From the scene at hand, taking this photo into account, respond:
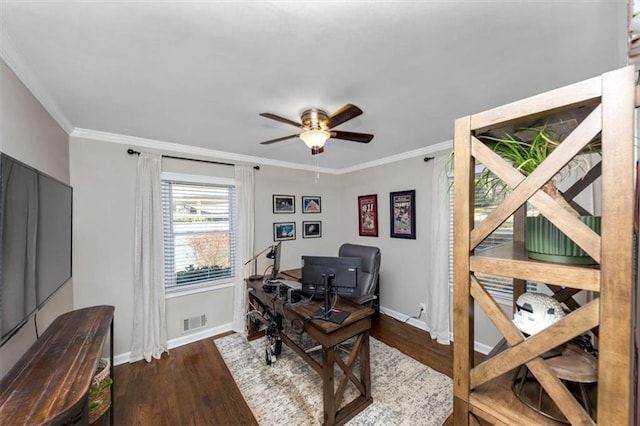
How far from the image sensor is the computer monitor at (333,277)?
77.7 inches

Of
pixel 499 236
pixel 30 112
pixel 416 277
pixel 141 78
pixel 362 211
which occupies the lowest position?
pixel 416 277

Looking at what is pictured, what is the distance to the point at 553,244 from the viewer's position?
0.67 metres

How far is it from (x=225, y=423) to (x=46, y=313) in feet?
5.19

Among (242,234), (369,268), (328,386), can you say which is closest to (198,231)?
(242,234)

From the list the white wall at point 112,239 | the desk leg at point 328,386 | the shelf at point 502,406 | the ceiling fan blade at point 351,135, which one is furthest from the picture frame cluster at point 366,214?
the shelf at point 502,406

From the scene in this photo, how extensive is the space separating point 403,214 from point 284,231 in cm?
182

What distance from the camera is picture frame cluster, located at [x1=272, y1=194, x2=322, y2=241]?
381 cm

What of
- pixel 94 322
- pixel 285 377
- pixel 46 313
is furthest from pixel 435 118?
pixel 46 313

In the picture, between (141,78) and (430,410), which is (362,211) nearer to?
(430,410)

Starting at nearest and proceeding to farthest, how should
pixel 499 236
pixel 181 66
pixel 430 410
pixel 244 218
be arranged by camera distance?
1. pixel 181 66
2. pixel 430 410
3. pixel 499 236
4. pixel 244 218

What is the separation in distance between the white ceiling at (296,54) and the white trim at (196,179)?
85 centimetres

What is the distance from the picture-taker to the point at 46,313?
1.84 meters

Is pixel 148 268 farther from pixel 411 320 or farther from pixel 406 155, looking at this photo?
pixel 406 155

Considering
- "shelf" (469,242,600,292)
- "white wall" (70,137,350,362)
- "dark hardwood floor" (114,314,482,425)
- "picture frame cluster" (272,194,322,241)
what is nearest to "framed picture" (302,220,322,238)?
"picture frame cluster" (272,194,322,241)
